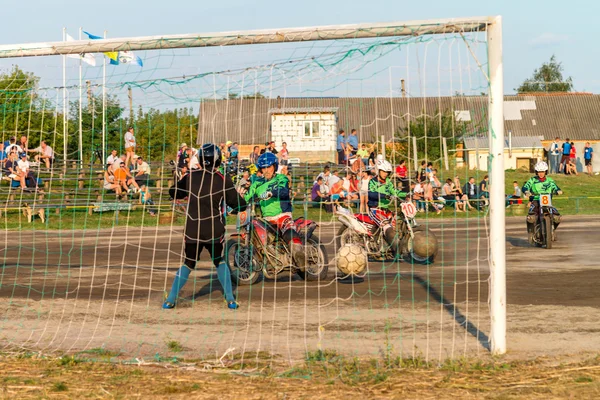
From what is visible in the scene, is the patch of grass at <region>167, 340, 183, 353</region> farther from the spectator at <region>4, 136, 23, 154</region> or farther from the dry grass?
the spectator at <region>4, 136, 23, 154</region>

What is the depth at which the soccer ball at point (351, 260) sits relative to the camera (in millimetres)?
12195

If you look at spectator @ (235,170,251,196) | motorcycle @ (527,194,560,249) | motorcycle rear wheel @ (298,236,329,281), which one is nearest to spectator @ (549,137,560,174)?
motorcycle @ (527,194,560,249)

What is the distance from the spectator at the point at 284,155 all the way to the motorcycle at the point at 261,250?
0.94m

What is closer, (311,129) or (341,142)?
(311,129)

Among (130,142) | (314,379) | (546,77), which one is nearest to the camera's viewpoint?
(314,379)

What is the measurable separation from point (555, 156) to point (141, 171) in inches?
1417

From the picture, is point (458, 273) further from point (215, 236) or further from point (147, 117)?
point (147, 117)

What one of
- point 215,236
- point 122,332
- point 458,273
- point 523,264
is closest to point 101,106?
point 215,236

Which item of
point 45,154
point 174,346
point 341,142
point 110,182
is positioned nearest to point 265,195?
point 341,142

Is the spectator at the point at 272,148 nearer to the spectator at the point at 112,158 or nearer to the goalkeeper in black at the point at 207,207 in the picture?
the goalkeeper in black at the point at 207,207

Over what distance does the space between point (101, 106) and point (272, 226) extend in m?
2.94

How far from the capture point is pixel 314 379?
7.11 m

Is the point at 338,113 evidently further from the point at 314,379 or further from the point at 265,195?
the point at 314,379

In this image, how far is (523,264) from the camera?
48.9 feet
